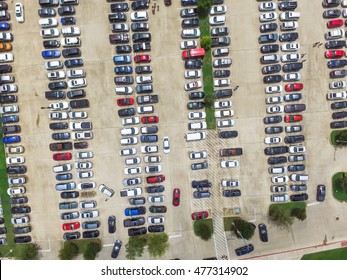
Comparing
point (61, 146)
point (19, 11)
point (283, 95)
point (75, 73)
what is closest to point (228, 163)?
point (283, 95)

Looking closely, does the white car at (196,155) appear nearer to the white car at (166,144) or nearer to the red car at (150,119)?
the white car at (166,144)

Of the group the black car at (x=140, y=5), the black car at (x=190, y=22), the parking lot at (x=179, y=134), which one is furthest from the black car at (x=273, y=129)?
the black car at (x=140, y=5)

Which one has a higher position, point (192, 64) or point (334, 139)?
point (192, 64)

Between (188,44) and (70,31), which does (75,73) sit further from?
(188,44)

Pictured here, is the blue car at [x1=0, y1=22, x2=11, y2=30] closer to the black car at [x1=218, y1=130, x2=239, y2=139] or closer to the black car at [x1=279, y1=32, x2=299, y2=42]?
the black car at [x1=218, y1=130, x2=239, y2=139]

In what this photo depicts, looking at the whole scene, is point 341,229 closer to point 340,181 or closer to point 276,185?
point 340,181

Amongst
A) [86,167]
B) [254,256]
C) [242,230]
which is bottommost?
[254,256]

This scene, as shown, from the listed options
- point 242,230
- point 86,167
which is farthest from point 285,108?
point 86,167
